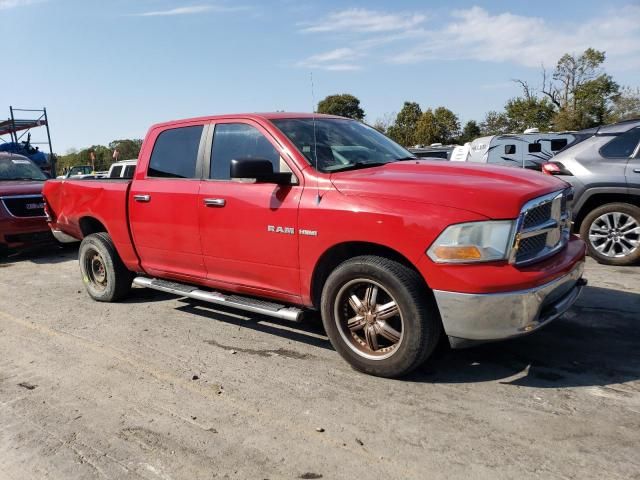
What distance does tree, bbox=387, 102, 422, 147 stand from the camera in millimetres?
52656

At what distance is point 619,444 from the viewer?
8.70 ft

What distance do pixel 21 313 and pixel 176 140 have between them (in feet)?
8.78

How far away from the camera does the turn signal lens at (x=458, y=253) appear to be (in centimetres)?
308

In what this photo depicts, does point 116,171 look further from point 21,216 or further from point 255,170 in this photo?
point 255,170

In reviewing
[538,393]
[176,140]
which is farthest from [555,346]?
[176,140]

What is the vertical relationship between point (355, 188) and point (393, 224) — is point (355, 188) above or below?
above

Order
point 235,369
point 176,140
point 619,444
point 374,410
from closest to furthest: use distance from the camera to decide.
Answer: point 619,444 → point 374,410 → point 235,369 → point 176,140

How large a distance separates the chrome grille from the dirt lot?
2.77 feet

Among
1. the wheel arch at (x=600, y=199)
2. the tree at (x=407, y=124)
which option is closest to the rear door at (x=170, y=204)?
the wheel arch at (x=600, y=199)

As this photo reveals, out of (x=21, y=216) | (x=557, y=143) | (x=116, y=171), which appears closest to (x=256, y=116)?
(x=116, y=171)

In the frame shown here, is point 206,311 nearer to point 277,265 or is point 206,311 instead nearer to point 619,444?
point 277,265

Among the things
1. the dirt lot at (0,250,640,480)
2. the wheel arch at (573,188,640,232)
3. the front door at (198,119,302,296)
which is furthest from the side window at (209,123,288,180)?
the wheel arch at (573,188,640,232)

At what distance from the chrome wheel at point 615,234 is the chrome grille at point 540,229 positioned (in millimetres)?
3264

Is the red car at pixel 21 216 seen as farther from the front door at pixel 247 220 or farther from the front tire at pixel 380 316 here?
the front tire at pixel 380 316
